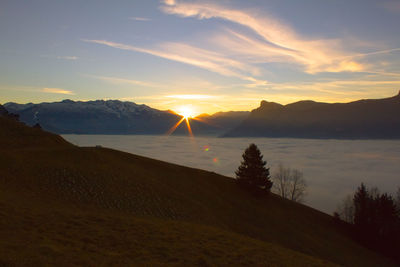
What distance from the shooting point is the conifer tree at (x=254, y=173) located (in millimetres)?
46969

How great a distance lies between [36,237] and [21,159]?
22895 mm

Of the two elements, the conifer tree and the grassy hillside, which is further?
the conifer tree

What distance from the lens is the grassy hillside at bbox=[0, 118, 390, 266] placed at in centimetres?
1370

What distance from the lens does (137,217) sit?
23.6 metres

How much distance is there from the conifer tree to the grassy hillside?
8.27 feet

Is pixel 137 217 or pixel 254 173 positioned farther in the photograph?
pixel 254 173

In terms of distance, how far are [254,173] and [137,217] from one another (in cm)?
2970

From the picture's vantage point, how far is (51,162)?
3184cm

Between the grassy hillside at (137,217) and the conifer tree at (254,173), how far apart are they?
2.52 m

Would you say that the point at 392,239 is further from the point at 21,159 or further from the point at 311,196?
the point at 311,196

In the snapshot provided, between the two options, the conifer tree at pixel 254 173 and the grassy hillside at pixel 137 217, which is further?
the conifer tree at pixel 254 173

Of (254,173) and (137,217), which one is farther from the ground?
(254,173)

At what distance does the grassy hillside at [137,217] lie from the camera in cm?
A: 1370

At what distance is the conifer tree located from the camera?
47.0m
